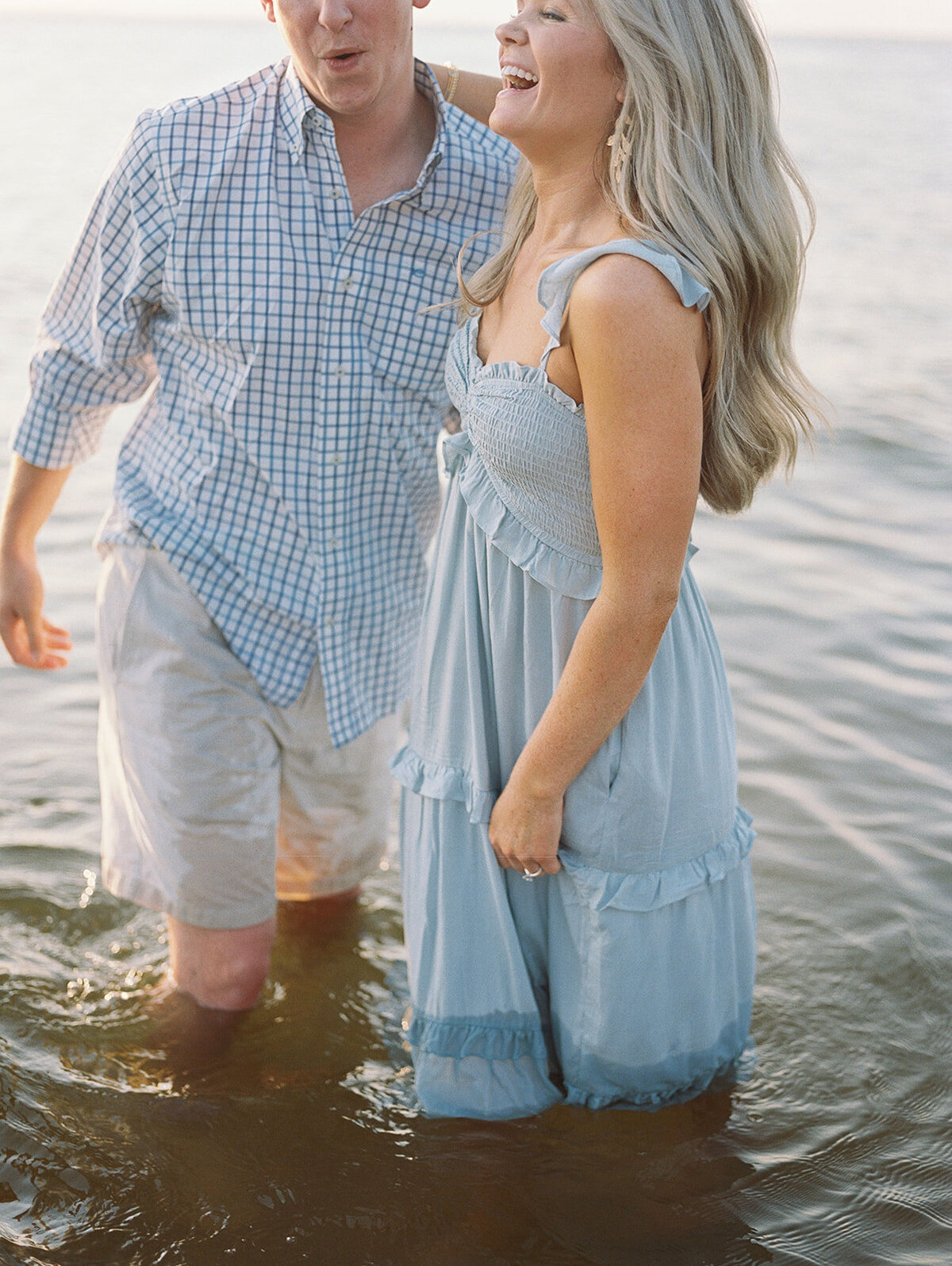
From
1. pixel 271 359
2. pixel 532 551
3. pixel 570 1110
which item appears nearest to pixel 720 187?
pixel 532 551

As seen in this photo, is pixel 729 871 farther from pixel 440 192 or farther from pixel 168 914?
pixel 440 192

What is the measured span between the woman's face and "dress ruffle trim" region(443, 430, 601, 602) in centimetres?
49

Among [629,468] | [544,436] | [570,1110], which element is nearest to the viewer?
[629,468]

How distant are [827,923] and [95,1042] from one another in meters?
1.80

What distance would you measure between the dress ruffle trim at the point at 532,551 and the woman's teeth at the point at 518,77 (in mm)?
558

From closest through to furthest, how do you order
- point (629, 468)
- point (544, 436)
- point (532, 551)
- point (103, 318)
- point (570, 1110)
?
point (629, 468) → point (544, 436) → point (532, 551) → point (103, 318) → point (570, 1110)

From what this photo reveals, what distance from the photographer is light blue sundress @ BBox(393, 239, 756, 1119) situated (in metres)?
2.15

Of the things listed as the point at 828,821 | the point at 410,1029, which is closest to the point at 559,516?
the point at 410,1029

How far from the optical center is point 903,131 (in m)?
22.9

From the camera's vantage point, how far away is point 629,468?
1911 millimetres

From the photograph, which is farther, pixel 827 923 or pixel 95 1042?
pixel 827 923

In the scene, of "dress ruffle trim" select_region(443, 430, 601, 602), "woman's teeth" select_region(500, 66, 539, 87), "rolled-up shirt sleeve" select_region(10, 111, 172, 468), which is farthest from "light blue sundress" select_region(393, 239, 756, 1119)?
"rolled-up shirt sleeve" select_region(10, 111, 172, 468)

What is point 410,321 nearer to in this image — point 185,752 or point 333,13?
point 333,13

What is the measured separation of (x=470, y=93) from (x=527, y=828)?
1.49 meters
